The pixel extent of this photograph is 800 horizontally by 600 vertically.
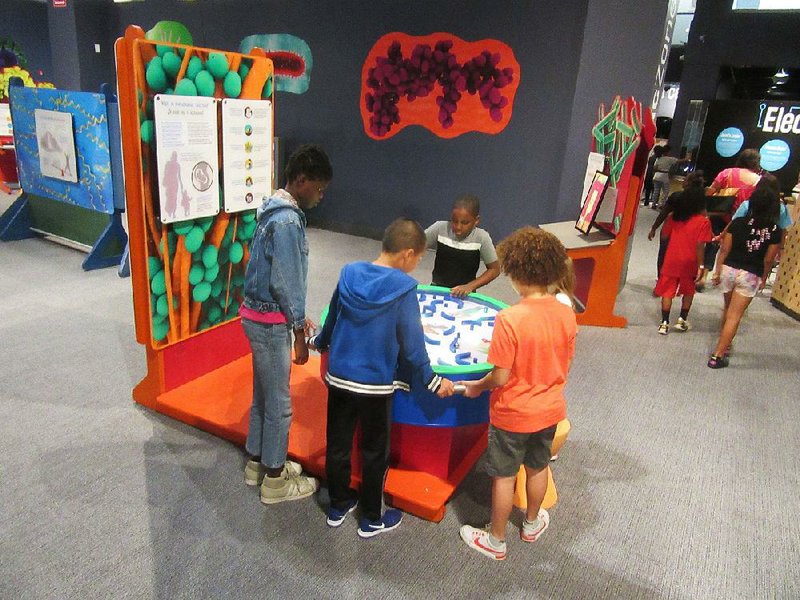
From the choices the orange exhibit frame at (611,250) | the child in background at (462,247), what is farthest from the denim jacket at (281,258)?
the orange exhibit frame at (611,250)

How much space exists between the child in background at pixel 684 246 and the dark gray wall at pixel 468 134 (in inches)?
66.9

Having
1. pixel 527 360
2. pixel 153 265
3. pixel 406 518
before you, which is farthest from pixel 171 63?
pixel 406 518

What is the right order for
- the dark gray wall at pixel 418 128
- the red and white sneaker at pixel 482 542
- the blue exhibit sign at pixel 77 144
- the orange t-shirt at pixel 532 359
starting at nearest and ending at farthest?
the orange t-shirt at pixel 532 359, the red and white sneaker at pixel 482 542, the blue exhibit sign at pixel 77 144, the dark gray wall at pixel 418 128

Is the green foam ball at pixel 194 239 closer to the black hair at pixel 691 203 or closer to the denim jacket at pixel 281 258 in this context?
the denim jacket at pixel 281 258

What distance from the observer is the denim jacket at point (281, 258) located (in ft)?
6.97

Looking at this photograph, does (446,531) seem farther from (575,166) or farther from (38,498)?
(575,166)

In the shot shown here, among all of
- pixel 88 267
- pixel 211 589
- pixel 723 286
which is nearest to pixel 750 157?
pixel 723 286

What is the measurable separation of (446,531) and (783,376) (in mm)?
3019

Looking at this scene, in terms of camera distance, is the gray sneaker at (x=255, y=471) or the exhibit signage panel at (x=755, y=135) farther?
the exhibit signage panel at (x=755, y=135)

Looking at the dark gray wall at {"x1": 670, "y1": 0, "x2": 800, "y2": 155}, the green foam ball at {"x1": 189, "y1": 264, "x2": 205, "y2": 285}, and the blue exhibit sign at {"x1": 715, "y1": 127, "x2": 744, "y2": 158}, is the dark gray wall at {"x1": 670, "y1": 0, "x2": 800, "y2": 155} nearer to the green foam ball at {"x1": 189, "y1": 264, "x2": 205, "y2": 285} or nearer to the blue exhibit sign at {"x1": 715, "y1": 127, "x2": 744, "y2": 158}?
the blue exhibit sign at {"x1": 715, "y1": 127, "x2": 744, "y2": 158}

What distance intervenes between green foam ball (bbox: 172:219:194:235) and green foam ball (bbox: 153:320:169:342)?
0.47 metres

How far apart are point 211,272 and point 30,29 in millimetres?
11886

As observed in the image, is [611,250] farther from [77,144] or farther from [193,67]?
[77,144]

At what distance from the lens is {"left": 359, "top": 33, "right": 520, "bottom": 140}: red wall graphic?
620 centimetres
